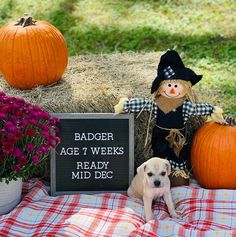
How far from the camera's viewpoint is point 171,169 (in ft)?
12.8

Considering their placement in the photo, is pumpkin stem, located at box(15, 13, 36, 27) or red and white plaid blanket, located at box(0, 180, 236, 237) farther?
pumpkin stem, located at box(15, 13, 36, 27)

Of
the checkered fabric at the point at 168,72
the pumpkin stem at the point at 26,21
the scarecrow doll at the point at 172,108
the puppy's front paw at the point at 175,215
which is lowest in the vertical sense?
the puppy's front paw at the point at 175,215

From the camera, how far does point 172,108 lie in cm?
382

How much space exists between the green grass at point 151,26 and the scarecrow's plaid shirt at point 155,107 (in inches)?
67.2

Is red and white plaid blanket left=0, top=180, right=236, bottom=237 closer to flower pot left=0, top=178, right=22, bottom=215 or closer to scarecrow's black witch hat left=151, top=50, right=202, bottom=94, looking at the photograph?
flower pot left=0, top=178, right=22, bottom=215

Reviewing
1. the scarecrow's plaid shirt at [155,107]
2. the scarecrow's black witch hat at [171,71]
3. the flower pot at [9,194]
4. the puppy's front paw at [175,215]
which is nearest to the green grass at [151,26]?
the scarecrow's plaid shirt at [155,107]

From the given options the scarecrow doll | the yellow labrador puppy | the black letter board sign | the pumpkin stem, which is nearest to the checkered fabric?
the scarecrow doll

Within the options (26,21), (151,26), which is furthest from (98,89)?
(151,26)

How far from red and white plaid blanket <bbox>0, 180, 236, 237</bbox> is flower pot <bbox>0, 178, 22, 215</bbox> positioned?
5 centimetres

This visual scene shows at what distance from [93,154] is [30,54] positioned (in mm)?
778

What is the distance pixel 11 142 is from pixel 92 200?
703mm

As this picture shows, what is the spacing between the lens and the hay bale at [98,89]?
12.8ft

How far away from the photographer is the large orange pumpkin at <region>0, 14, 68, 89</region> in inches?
157

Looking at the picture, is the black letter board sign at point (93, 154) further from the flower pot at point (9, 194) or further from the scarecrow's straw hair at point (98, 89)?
the flower pot at point (9, 194)
